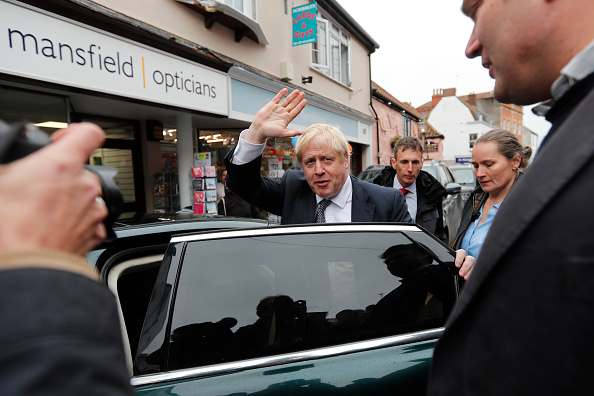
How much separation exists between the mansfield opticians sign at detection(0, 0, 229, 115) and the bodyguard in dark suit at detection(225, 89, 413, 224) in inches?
125

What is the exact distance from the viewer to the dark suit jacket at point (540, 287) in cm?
54

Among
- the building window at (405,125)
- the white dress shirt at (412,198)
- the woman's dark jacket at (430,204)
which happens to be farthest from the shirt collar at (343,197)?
the building window at (405,125)

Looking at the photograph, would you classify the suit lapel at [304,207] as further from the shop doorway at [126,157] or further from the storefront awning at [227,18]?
the shop doorway at [126,157]

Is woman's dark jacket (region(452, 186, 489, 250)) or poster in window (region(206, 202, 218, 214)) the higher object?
woman's dark jacket (region(452, 186, 489, 250))

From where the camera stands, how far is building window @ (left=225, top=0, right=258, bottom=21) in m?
7.33

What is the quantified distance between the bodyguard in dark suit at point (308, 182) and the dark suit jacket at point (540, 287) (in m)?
1.56

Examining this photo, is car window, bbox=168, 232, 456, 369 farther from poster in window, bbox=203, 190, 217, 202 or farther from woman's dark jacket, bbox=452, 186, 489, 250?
poster in window, bbox=203, 190, 217, 202

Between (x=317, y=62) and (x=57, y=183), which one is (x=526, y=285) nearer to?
(x=57, y=183)

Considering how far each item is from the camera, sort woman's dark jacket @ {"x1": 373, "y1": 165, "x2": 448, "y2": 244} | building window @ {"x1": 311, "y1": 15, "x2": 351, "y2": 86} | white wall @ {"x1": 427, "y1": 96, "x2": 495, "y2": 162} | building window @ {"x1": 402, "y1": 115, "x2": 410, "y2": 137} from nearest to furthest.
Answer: woman's dark jacket @ {"x1": 373, "y1": 165, "x2": 448, "y2": 244} < building window @ {"x1": 311, "y1": 15, "x2": 351, "y2": 86} < building window @ {"x1": 402, "y1": 115, "x2": 410, "y2": 137} < white wall @ {"x1": 427, "y1": 96, "x2": 495, "y2": 162}

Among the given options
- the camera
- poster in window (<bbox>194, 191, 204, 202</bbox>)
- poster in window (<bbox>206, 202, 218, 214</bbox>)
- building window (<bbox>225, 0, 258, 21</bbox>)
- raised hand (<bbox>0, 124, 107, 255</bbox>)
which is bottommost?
poster in window (<bbox>206, 202, 218, 214</bbox>)

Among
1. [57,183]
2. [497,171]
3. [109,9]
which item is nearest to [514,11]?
[57,183]

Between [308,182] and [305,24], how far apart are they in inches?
314

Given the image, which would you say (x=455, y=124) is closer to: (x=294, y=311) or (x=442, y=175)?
(x=442, y=175)

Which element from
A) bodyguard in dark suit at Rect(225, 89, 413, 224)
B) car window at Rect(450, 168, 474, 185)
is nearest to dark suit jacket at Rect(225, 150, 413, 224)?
bodyguard in dark suit at Rect(225, 89, 413, 224)
